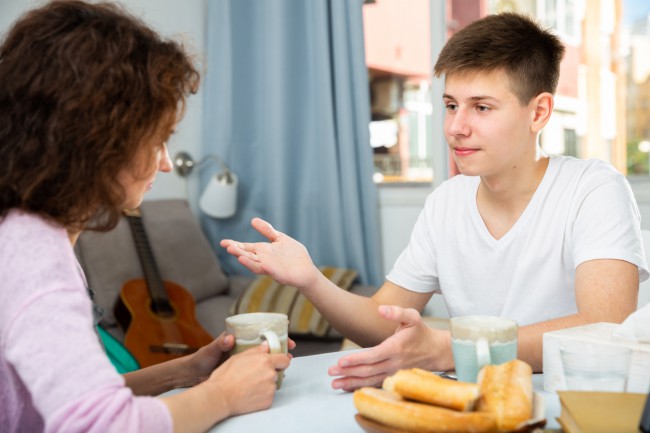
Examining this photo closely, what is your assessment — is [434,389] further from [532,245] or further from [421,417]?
[532,245]

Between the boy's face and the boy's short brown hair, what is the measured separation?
0.8 inches

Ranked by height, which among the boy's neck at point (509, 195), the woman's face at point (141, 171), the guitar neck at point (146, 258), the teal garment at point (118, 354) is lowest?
the teal garment at point (118, 354)

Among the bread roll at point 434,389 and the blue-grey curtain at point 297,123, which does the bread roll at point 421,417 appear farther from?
the blue-grey curtain at point 297,123

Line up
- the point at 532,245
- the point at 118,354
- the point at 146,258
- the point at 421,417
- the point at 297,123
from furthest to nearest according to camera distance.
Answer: the point at 297,123, the point at 146,258, the point at 118,354, the point at 532,245, the point at 421,417

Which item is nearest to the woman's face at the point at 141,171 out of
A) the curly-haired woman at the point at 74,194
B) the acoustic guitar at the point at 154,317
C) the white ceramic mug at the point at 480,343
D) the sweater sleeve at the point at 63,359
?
Result: the curly-haired woman at the point at 74,194

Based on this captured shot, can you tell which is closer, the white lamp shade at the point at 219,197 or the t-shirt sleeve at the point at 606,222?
the t-shirt sleeve at the point at 606,222

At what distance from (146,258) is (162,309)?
229mm

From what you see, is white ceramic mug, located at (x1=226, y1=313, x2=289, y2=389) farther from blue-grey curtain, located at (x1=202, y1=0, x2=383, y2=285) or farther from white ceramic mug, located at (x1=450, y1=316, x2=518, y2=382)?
blue-grey curtain, located at (x1=202, y1=0, x2=383, y2=285)

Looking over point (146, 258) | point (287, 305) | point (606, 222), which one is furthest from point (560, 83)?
point (606, 222)

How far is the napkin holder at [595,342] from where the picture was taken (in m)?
0.90

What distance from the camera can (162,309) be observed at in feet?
8.65

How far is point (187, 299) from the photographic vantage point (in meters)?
2.73

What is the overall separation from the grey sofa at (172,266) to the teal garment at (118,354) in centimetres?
21

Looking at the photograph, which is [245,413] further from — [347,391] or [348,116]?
[348,116]
